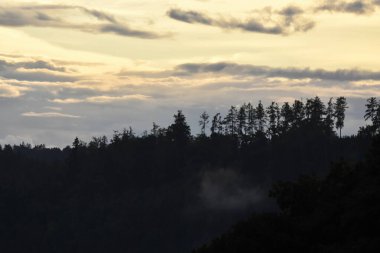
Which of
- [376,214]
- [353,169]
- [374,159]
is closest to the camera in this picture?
[376,214]

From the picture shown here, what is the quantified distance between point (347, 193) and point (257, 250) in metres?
12.2

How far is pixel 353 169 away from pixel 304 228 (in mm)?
12244

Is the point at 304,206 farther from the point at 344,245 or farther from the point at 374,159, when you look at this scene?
the point at 344,245

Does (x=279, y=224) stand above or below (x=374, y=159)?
below

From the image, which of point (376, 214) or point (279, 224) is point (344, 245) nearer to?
point (376, 214)

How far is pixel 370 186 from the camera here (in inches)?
3292

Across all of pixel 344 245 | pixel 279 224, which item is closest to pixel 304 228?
pixel 279 224

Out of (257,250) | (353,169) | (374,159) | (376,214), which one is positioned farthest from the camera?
(353,169)

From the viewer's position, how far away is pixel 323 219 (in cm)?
8612

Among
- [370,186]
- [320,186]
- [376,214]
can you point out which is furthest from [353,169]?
[376,214]

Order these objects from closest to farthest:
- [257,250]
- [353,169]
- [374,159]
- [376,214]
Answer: [376,214]
[257,250]
[374,159]
[353,169]

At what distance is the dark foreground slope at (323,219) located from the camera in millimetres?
78312

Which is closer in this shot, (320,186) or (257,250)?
(257,250)

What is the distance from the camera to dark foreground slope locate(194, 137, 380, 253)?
257 ft
